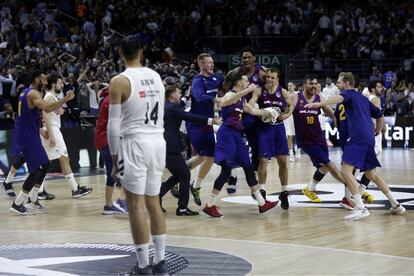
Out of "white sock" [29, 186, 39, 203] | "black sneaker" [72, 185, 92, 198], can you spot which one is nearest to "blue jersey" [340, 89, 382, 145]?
"white sock" [29, 186, 39, 203]

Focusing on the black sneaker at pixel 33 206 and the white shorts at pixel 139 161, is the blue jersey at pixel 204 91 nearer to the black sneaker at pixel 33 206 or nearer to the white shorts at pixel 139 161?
the black sneaker at pixel 33 206

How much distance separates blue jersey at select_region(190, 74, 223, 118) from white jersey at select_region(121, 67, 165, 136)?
143 inches

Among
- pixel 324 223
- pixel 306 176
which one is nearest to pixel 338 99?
pixel 324 223

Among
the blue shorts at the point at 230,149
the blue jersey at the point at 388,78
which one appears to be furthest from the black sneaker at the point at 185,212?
the blue jersey at the point at 388,78

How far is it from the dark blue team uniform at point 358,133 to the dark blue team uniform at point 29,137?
3778mm

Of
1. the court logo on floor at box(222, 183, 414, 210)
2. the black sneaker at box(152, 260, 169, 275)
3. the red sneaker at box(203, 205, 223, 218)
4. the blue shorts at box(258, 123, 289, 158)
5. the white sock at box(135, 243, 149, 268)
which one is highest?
the blue shorts at box(258, 123, 289, 158)

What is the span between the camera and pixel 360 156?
984 cm

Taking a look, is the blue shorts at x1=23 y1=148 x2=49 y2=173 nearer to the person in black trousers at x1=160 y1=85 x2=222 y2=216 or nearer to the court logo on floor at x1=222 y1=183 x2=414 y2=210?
the person in black trousers at x1=160 y1=85 x2=222 y2=216

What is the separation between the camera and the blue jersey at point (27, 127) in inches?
421

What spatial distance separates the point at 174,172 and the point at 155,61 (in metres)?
14.5

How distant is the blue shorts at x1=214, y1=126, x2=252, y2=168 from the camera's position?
33.1ft

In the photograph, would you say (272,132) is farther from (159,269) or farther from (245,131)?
(159,269)

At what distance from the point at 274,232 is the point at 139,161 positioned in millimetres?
2723

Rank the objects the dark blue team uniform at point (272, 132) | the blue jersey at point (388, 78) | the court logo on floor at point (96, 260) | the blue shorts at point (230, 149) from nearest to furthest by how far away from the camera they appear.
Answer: the court logo on floor at point (96, 260) < the blue shorts at point (230, 149) < the dark blue team uniform at point (272, 132) < the blue jersey at point (388, 78)
